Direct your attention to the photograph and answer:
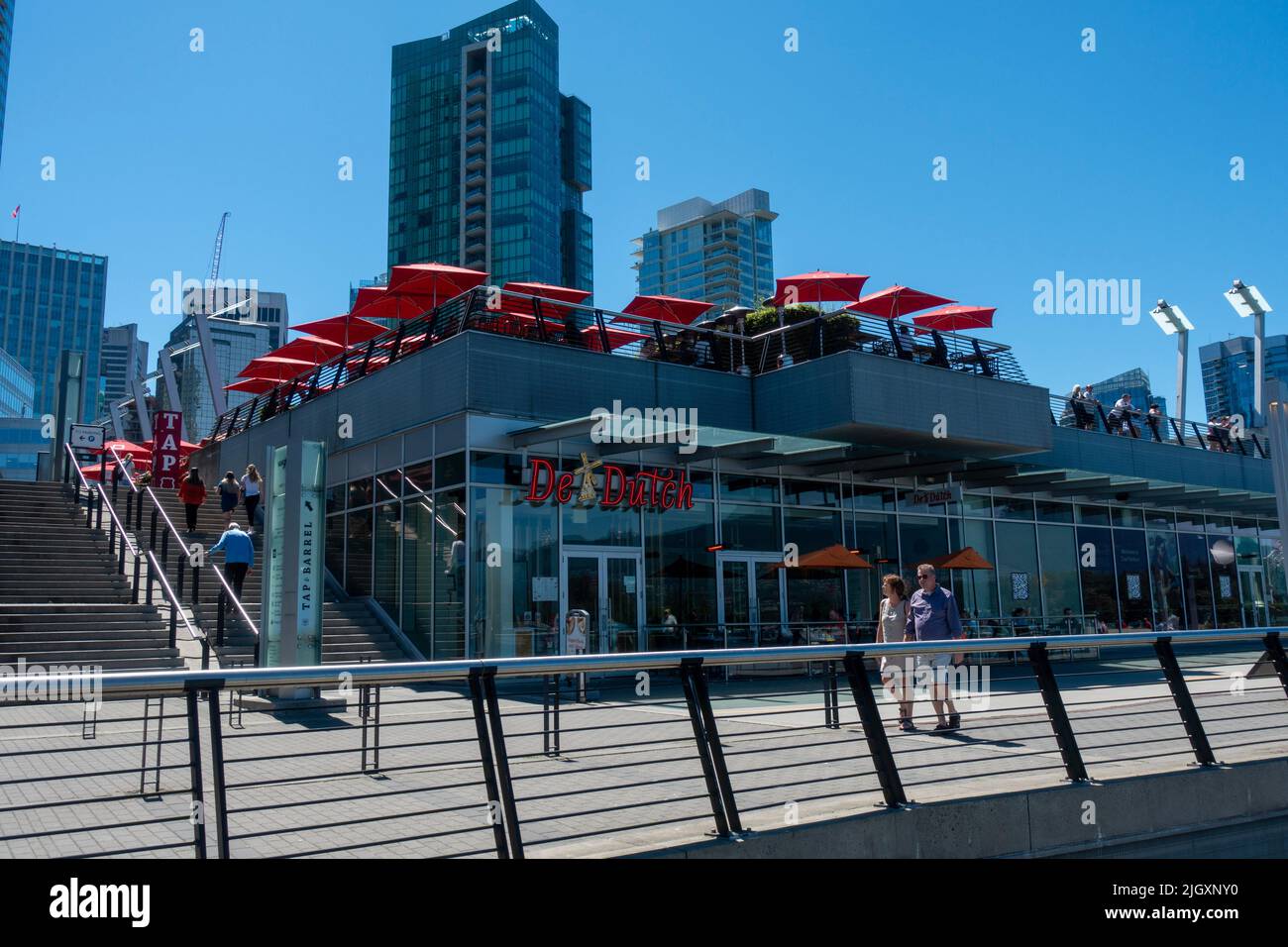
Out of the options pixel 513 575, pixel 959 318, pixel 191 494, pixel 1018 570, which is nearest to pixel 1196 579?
pixel 1018 570

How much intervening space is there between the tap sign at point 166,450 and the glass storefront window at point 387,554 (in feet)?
43.2

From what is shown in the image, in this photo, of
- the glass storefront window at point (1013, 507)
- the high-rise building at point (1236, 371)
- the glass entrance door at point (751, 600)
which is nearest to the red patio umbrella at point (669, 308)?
the glass entrance door at point (751, 600)

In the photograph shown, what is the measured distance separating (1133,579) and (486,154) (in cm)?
10862

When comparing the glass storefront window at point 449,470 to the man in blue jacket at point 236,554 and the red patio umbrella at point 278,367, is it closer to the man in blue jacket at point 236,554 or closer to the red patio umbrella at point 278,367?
the man in blue jacket at point 236,554

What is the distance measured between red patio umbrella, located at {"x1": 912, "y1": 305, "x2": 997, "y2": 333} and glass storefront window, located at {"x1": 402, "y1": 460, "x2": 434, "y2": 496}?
44.1 feet

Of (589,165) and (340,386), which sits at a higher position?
(589,165)

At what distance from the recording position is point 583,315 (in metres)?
21.2

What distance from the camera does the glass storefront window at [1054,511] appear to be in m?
27.3

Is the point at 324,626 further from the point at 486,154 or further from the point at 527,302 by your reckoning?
the point at 486,154
